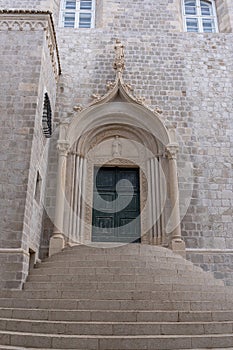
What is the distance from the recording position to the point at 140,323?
3734 mm

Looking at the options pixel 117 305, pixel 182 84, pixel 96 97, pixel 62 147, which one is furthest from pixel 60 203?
pixel 182 84

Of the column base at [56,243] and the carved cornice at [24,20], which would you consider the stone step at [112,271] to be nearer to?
the column base at [56,243]

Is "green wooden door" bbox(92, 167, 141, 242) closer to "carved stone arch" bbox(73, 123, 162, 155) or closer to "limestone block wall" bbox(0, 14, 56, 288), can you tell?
"carved stone arch" bbox(73, 123, 162, 155)

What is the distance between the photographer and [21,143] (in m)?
6.30

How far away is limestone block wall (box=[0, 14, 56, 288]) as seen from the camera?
5613 mm

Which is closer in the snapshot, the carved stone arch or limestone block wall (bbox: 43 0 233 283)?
limestone block wall (bbox: 43 0 233 283)

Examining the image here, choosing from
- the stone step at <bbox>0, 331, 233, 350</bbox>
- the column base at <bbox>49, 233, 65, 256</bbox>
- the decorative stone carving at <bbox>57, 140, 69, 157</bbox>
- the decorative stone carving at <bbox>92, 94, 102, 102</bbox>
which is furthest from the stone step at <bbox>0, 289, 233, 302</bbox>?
the decorative stone carving at <bbox>92, 94, 102, 102</bbox>

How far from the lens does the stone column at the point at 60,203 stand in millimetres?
7133

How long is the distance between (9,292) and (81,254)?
144 cm

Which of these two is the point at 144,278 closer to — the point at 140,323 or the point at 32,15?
the point at 140,323

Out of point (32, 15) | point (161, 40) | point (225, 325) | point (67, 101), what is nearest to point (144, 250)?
point (225, 325)

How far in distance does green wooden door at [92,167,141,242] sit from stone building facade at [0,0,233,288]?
202 mm

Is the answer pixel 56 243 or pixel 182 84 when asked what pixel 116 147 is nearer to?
pixel 182 84

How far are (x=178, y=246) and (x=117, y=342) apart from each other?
4.11 metres
